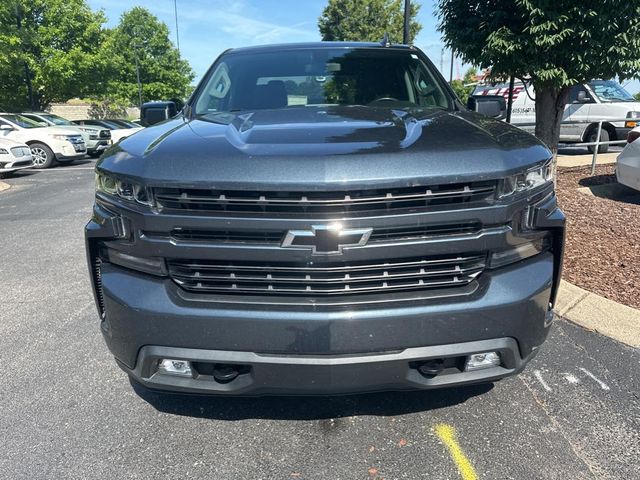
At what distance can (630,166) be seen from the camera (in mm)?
6289

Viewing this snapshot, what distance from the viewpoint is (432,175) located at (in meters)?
1.87

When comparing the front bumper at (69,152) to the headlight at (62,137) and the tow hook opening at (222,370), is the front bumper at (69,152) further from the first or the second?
the tow hook opening at (222,370)

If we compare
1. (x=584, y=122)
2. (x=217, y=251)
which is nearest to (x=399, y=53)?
(x=217, y=251)

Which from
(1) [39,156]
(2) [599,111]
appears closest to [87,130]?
(1) [39,156]

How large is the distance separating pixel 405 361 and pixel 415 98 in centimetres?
210

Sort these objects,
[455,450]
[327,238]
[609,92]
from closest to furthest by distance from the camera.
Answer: [327,238], [455,450], [609,92]

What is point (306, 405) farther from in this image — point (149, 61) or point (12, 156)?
point (149, 61)

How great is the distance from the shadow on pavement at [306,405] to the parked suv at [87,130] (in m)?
16.1

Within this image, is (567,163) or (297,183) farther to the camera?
(567,163)

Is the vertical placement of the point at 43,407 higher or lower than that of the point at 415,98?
lower

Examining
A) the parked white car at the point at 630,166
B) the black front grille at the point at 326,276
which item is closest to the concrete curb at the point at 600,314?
the black front grille at the point at 326,276

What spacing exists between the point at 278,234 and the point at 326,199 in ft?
0.74

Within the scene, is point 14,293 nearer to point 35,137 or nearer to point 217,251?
point 217,251

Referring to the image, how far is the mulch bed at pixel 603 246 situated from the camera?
397 centimetres
